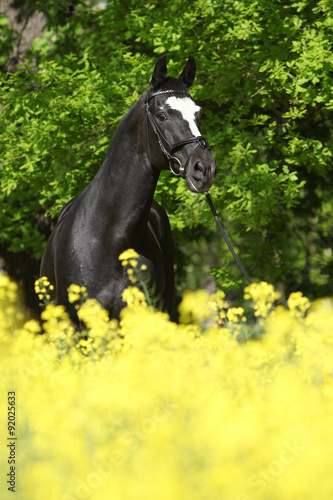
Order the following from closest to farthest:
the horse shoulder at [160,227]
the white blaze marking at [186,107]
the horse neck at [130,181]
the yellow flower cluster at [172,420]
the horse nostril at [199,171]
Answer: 1. the yellow flower cluster at [172,420]
2. the horse nostril at [199,171]
3. the white blaze marking at [186,107]
4. the horse neck at [130,181]
5. the horse shoulder at [160,227]

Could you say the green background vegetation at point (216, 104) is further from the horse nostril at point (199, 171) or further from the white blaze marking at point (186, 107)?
the horse nostril at point (199, 171)

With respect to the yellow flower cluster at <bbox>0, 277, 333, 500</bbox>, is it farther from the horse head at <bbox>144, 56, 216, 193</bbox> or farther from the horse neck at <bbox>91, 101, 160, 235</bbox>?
the horse neck at <bbox>91, 101, 160, 235</bbox>

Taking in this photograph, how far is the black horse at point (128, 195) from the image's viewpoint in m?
5.46

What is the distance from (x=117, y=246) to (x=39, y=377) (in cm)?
202

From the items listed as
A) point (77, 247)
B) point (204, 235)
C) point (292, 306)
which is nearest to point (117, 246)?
point (77, 247)

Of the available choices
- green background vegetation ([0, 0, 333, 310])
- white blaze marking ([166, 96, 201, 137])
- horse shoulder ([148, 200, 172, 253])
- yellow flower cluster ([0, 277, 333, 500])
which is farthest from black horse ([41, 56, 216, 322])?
green background vegetation ([0, 0, 333, 310])

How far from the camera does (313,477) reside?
206cm

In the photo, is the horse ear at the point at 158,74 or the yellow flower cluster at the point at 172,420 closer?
the yellow flower cluster at the point at 172,420

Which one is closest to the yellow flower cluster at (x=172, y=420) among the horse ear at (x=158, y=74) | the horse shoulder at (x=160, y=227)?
the horse ear at (x=158, y=74)

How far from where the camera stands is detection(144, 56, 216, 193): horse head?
5141 millimetres

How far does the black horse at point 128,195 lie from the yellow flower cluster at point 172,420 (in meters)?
1.42

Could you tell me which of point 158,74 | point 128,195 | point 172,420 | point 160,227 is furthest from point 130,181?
point 172,420

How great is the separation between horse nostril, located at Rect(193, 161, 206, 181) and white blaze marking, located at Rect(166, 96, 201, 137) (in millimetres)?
360

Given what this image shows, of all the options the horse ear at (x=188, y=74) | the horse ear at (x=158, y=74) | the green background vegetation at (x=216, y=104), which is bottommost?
the green background vegetation at (x=216, y=104)
